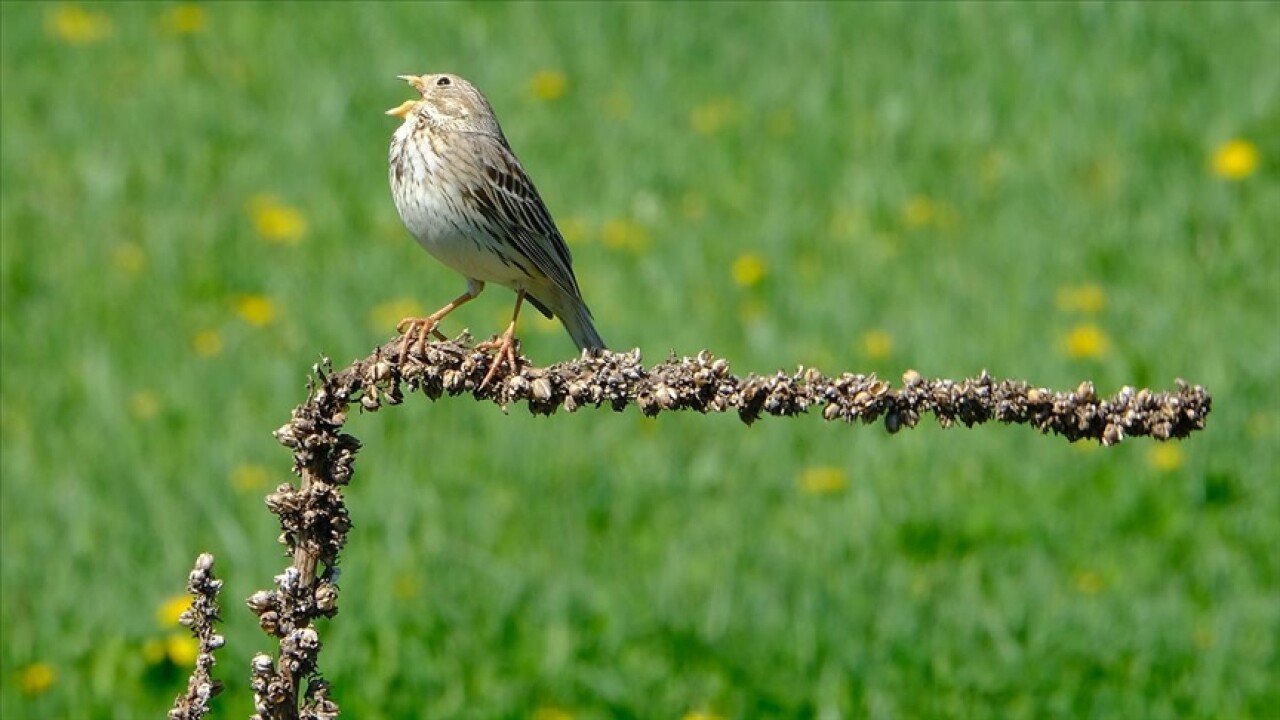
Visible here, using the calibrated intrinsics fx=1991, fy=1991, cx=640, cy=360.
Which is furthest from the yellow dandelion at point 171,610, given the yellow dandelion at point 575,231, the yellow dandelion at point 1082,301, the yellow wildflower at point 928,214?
the yellow wildflower at point 928,214

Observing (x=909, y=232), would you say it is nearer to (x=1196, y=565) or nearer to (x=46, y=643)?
(x=1196, y=565)

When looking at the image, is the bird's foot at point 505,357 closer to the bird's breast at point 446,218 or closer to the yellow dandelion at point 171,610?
the bird's breast at point 446,218

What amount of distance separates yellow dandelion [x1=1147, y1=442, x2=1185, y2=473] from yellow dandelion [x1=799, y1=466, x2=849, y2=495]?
1.22m

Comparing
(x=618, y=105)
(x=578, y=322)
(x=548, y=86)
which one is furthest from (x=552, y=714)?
(x=548, y=86)

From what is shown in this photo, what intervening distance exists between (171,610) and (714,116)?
5310 millimetres

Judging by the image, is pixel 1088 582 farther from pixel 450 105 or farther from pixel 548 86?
pixel 548 86

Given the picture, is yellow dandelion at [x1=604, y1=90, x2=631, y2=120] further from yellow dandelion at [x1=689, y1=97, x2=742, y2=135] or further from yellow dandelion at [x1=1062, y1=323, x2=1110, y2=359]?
yellow dandelion at [x1=1062, y1=323, x2=1110, y2=359]

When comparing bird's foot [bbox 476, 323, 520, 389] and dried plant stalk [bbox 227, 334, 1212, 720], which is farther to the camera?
bird's foot [bbox 476, 323, 520, 389]

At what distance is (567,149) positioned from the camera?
10656 millimetres

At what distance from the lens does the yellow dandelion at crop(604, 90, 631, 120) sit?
432 inches

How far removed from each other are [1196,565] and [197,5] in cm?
763

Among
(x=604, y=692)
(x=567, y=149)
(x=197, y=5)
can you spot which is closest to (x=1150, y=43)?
(x=567, y=149)

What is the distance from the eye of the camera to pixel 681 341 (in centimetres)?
865

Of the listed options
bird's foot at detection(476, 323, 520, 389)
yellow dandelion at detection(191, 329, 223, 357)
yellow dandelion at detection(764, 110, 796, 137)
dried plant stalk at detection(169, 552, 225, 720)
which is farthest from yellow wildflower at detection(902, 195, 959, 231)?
dried plant stalk at detection(169, 552, 225, 720)
